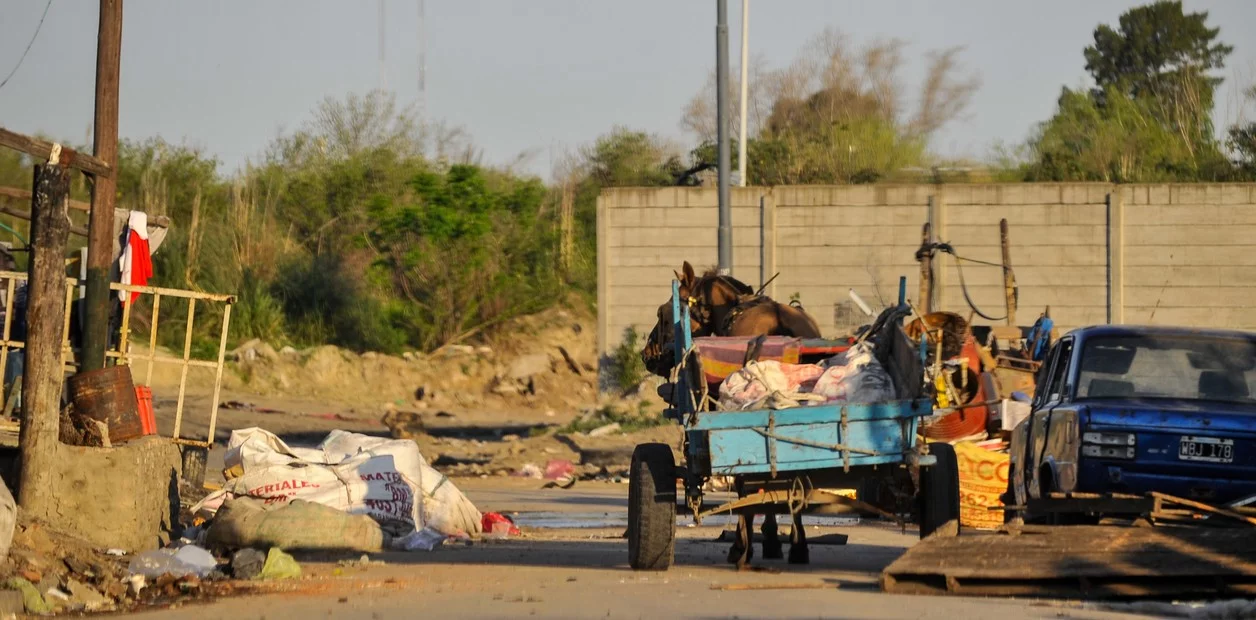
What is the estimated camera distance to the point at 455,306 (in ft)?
124


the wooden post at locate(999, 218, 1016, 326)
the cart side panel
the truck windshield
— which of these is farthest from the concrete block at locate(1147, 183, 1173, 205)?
the cart side panel

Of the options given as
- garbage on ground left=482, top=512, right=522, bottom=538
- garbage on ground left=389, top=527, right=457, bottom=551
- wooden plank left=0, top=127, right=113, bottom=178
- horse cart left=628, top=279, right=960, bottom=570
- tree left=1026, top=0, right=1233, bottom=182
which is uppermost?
tree left=1026, top=0, right=1233, bottom=182

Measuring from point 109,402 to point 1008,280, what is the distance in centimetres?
1661

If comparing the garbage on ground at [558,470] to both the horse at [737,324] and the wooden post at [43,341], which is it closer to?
the horse at [737,324]

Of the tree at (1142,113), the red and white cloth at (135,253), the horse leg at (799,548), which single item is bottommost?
the horse leg at (799,548)

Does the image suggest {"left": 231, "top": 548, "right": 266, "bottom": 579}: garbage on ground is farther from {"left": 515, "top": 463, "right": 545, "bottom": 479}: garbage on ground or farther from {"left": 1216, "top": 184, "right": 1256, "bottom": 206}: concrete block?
{"left": 1216, "top": 184, "right": 1256, "bottom": 206}: concrete block

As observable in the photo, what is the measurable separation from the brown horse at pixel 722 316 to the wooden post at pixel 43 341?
4.47 metres

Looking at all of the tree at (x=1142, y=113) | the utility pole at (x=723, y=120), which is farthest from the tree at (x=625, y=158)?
the utility pole at (x=723, y=120)

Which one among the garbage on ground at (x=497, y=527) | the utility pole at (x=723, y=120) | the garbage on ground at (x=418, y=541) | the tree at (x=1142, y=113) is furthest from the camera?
the tree at (x=1142, y=113)

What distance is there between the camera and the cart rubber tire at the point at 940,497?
10516 millimetres

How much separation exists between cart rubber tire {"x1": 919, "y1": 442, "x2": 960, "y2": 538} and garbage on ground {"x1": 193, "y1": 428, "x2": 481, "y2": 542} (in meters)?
4.30

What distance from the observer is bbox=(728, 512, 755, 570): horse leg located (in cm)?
1113

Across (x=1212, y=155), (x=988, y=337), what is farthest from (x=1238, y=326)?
(x=1212, y=155)

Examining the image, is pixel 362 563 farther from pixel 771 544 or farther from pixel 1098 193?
pixel 1098 193
